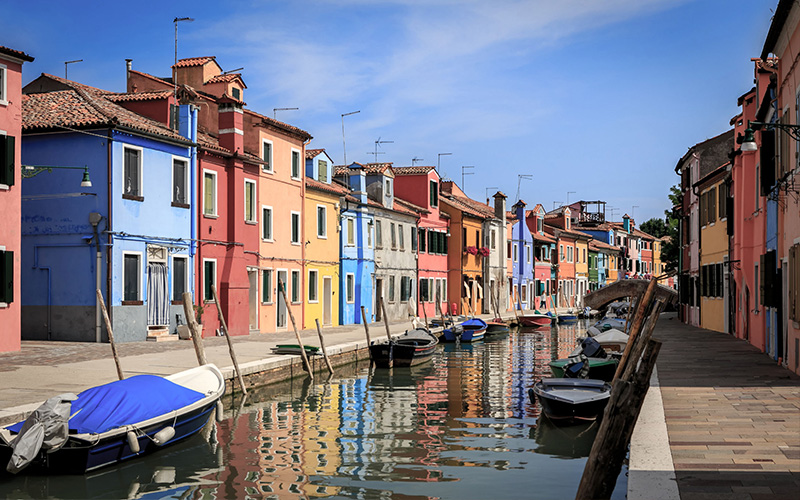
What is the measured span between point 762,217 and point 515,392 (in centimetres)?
778

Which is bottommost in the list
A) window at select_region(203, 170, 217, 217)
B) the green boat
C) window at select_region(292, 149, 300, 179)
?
the green boat

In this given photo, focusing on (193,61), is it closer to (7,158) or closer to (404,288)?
(7,158)

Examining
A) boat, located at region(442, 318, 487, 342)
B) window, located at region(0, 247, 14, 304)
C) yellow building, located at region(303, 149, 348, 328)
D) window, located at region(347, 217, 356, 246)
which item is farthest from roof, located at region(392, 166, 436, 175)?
window, located at region(0, 247, 14, 304)

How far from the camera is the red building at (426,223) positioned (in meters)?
47.3

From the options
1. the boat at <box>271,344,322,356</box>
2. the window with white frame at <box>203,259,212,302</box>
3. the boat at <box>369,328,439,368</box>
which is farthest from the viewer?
the window with white frame at <box>203,259,212,302</box>

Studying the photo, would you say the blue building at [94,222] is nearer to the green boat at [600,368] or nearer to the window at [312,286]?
the window at [312,286]

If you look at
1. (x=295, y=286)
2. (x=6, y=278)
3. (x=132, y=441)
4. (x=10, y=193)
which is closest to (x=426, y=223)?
(x=295, y=286)

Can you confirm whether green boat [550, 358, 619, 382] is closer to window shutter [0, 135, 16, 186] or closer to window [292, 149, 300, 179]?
window shutter [0, 135, 16, 186]

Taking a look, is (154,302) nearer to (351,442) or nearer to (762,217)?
(351,442)

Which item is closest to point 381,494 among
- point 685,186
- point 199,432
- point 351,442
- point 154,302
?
point 351,442

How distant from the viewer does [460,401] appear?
18.5 metres

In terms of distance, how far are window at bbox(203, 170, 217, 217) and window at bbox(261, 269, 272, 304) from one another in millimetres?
3932

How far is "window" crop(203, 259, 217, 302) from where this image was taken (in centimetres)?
2749

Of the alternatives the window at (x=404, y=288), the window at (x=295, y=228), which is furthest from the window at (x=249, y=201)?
the window at (x=404, y=288)
